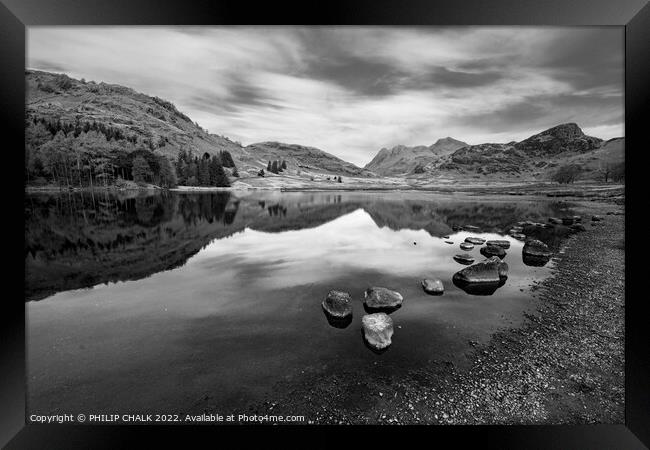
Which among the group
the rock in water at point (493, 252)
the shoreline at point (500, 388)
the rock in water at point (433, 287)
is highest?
the rock in water at point (493, 252)

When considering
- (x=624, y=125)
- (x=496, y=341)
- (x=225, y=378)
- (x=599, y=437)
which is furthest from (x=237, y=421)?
(x=624, y=125)

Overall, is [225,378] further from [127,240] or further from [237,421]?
[127,240]

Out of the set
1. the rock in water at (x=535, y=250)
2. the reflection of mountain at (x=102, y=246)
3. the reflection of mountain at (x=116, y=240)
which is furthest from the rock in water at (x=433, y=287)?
the reflection of mountain at (x=102, y=246)

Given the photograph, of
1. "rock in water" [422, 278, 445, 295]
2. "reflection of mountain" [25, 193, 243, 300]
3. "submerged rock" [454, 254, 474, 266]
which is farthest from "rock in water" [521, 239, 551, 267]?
"reflection of mountain" [25, 193, 243, 300]

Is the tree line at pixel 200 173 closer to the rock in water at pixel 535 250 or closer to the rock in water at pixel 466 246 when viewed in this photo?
the rock in water at pixel 466 246

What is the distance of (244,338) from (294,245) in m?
13.8

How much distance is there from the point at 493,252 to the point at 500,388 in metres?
14.0

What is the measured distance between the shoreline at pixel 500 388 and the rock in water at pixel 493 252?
30.0ft

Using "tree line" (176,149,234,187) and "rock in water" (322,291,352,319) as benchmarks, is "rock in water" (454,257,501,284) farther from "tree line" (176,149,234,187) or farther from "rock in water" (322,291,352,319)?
"tree line" (176,149,234,187)

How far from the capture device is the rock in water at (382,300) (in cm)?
944

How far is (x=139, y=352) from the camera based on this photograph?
708 centimetres

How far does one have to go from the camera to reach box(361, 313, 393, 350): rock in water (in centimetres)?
705

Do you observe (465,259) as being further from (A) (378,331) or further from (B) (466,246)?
(A) (378,331)

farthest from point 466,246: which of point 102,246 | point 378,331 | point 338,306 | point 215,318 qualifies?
point 102,246
